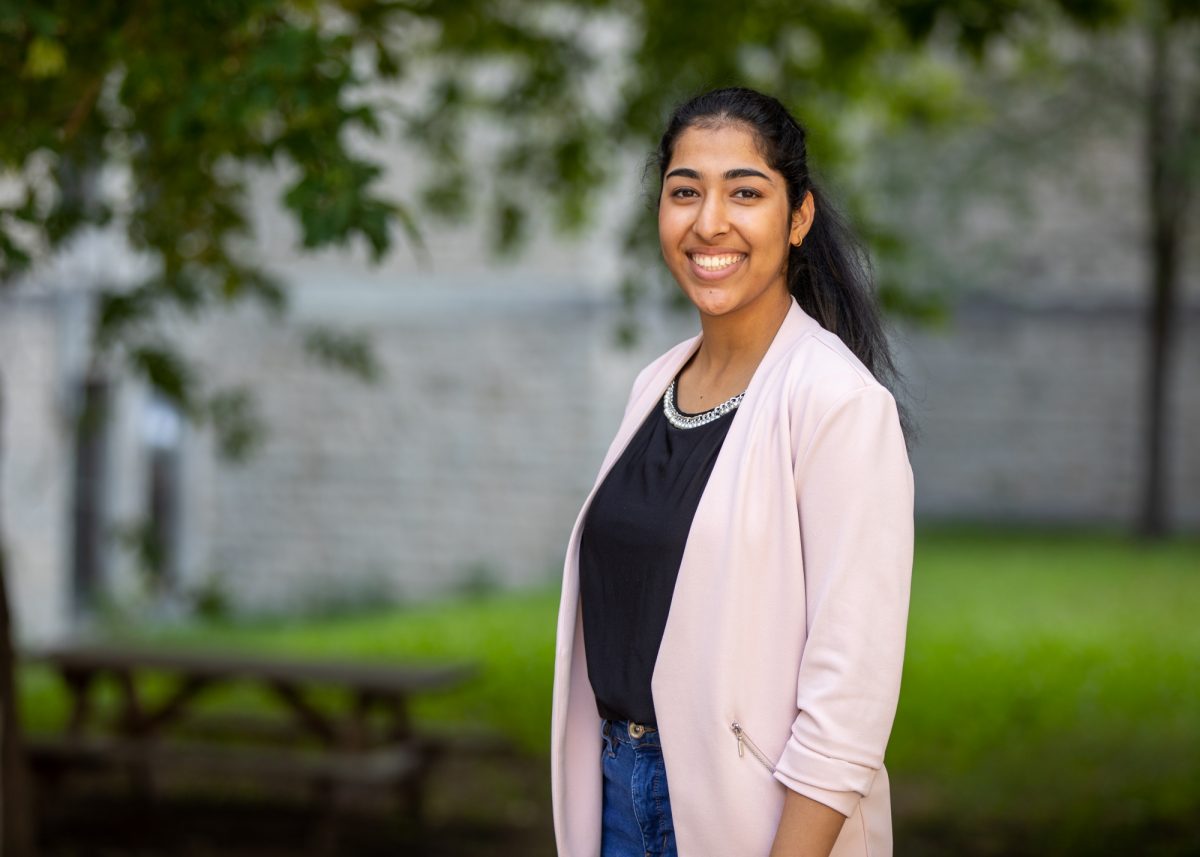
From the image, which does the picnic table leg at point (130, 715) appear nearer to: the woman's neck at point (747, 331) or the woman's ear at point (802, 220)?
the woman's neck at point (747, 331)

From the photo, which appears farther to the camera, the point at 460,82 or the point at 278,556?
the point at 278,556

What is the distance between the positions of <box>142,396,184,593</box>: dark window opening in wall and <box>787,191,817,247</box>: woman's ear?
39.0 feet

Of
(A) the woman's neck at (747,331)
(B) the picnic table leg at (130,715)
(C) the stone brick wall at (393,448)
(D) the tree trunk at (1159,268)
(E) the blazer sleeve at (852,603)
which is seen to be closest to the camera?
(E) the blazer sleeve at (852,603)

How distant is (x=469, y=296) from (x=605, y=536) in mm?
11916

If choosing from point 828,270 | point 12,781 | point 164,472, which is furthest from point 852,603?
point 164,472

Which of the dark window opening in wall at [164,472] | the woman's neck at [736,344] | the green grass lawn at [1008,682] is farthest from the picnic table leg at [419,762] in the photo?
the dark window opening in wall at [164,472]

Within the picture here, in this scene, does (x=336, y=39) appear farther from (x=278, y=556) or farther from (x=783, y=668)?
(x=278, y=556)

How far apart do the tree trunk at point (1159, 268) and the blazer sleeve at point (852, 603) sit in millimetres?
15688

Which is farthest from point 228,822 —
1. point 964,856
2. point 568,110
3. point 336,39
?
point 336,39

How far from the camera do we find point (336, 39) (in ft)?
11.1

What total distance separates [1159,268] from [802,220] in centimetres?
1545

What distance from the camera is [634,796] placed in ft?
6.79

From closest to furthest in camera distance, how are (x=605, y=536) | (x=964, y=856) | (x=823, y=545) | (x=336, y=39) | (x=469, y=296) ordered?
Answer: (x=823, y=545) → (x=605, y=536) → (x=336, y=39) → (x=964, y=856) → (x=469, y=296)

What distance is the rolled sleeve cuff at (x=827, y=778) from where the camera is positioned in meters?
1.79
